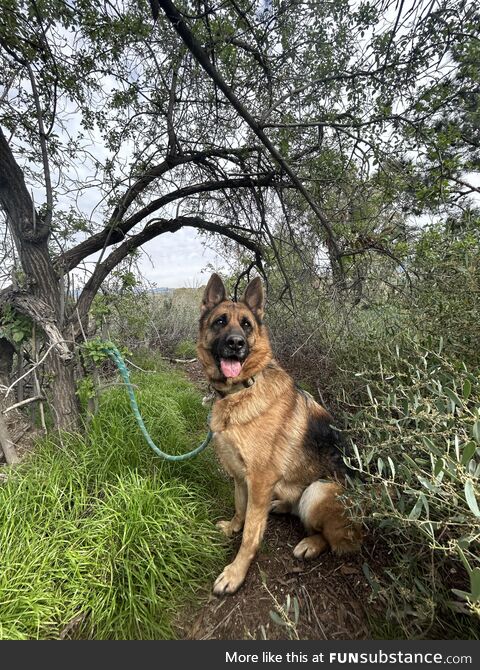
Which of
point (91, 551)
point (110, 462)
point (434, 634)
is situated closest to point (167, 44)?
point (110, 462)

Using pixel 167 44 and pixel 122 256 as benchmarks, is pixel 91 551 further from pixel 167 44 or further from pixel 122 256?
pixel 167 44

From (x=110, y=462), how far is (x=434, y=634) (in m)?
2.32

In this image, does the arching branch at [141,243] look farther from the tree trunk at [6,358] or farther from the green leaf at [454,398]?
the green leaf at [454,398]

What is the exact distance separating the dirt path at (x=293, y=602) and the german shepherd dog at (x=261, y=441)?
0.09 m

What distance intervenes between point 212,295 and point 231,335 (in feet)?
1.92

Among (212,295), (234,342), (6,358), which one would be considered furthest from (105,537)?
(6,358)

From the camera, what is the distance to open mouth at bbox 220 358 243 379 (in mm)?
2094

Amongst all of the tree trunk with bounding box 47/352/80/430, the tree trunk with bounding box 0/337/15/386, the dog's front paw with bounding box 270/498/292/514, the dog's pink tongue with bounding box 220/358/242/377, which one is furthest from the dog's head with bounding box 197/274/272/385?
the tree trunk with bounding box 0/337/15/386

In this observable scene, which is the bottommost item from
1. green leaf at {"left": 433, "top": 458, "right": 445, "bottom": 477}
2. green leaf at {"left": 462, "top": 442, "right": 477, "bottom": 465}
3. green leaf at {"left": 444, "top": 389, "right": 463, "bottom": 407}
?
green leaf at {"left": 433, "top": 458, "right": 445, "bottom": 477}

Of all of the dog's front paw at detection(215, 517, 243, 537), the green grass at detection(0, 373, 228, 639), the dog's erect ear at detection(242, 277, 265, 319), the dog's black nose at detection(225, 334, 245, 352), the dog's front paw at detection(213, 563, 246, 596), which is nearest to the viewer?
the green grass at detection(0, 373, 228, 639)

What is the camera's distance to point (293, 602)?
159 cm

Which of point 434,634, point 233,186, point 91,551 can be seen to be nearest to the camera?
Answer: point 434,634

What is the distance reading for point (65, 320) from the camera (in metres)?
2.77

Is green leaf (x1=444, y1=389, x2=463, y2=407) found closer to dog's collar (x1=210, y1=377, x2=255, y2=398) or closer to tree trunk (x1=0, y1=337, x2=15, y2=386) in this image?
dog's collar (x1=210, y1=377, x2=255, y2=398)
